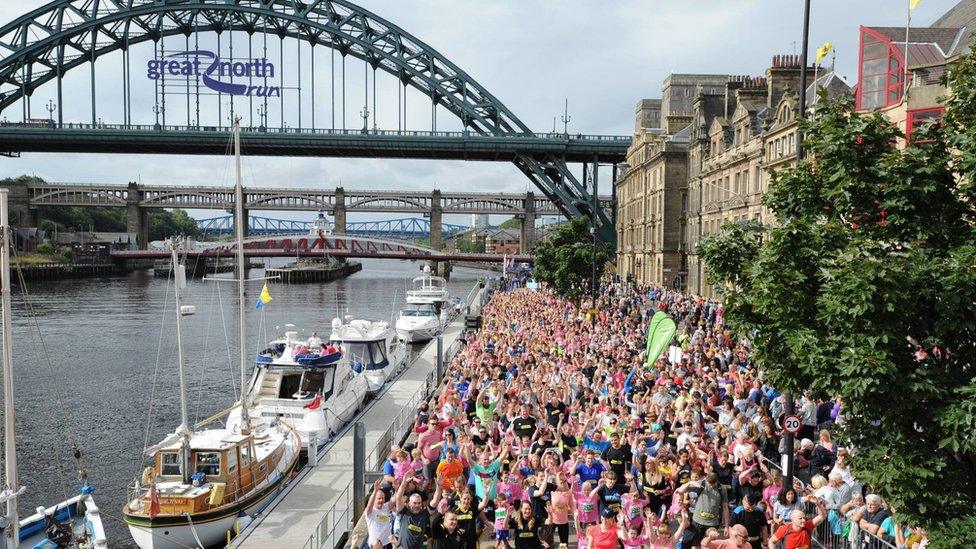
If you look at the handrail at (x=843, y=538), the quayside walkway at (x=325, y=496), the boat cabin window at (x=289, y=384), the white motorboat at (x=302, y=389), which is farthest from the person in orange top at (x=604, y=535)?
the boat cabin window at (x=289, y=384)

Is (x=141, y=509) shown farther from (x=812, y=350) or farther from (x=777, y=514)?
(x=812, y=350)

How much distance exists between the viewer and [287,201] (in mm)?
170875

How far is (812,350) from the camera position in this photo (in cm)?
729

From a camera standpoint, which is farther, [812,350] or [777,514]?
[777,514]

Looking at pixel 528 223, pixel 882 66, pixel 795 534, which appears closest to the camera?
pixel 795 534

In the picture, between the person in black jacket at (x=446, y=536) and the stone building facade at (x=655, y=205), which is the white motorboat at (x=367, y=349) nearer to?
the person in black jacket at (x=446, y=536)

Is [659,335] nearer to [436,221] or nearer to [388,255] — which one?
[388,255]

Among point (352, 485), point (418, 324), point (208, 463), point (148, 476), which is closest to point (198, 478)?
point (208, 463)

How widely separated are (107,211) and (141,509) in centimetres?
20373

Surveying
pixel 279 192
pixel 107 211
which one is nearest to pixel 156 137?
pixel 279 192

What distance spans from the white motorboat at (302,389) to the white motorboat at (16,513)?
16.1 ft

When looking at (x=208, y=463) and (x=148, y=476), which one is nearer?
(x=148, y=476)

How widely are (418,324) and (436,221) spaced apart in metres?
104

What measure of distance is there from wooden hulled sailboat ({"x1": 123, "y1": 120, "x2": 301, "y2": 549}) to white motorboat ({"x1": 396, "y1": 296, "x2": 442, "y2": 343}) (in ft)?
102
